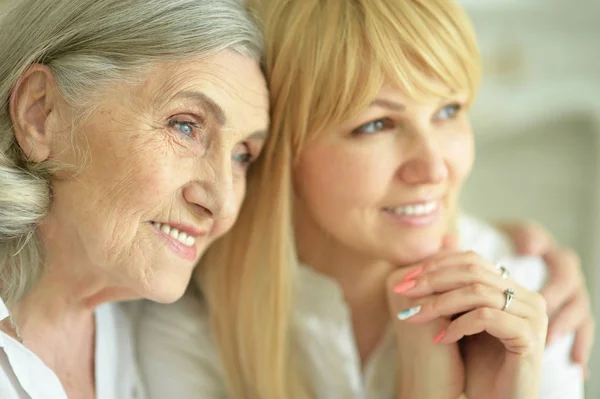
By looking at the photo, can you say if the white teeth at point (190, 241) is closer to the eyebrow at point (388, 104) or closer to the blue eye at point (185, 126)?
the blue eye at point (185, 126)

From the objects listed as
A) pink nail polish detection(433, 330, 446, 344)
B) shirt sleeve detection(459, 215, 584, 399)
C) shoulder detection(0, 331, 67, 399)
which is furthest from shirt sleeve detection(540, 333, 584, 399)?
shoulder detection(0, 331, 67, 399)

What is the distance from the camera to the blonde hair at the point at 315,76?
3.89 ft

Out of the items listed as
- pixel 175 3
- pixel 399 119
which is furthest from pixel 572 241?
pixel 175 3

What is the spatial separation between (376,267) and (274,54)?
1.71 feet

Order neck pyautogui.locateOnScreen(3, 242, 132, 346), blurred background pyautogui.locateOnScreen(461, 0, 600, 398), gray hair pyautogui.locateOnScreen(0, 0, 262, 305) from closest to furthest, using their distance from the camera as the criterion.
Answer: gray hair pyautogui.locateOnScreen(0, 0, 262, 305), neck pyautogui.locateOnScreen(3, 242, 132, 346), blurred background pyautogui.locateOnScreen(461, 0, 600, 398)

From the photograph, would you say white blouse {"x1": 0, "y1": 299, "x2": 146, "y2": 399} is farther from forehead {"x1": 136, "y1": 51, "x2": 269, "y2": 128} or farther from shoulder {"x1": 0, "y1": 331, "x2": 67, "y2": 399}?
forehead {"x1": 136, "y1": 51, "x2": 269, "y2": 128}

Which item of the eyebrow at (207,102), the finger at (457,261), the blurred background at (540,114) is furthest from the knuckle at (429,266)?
the blurred background at (540,114)

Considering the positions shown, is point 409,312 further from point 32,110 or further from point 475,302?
point 32,110

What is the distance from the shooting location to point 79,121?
1.03 metres

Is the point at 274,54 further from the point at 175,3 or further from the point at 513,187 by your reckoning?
the point at 513,187

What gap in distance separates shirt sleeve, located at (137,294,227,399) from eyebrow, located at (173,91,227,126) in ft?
1.77

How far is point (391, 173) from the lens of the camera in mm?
1257

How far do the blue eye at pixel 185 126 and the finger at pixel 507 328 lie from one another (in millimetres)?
589

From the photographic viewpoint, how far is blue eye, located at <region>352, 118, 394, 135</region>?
1.26 m
